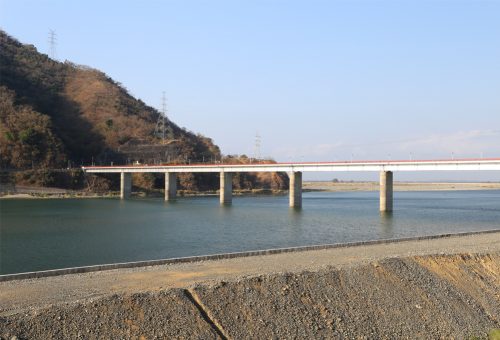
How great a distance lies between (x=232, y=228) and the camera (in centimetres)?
4691

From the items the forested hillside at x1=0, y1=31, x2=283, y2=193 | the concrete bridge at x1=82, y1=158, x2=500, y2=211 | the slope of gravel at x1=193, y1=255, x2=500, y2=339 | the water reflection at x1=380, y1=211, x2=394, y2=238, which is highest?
the forested hillside at x1=0, y1=31, x2=283, y2=193

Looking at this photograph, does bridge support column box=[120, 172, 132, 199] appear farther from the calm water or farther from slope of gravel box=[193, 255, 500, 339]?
slope of gravel box=[193, 255, 500, 339]

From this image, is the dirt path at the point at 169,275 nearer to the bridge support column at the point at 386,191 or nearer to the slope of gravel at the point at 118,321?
the slope of gravel at the point at 118,321

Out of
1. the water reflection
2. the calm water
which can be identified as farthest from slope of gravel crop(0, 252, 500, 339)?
the water reflection

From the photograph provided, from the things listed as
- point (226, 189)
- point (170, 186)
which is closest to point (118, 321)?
point (226, 189)

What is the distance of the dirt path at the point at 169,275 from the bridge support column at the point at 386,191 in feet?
138

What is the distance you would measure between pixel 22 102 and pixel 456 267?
136 meters

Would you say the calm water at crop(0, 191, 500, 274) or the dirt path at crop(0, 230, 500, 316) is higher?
the dirt path at crop(0, 230, 500, 316)

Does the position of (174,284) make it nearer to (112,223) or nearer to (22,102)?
(112,223)

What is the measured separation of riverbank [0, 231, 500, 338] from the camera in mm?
14234

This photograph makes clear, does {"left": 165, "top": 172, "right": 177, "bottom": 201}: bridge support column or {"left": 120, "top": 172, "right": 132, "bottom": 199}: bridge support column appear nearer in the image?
{"left": 165, "top": 172, "right": 177, "bottom": 201}: bridge support column

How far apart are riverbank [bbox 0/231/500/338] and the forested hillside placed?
3990 inches

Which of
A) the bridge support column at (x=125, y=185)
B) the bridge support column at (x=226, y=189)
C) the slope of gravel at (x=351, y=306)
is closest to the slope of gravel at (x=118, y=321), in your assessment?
the slope of gravel at (x=351, y=306)

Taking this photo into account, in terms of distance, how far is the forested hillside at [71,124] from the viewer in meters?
118
